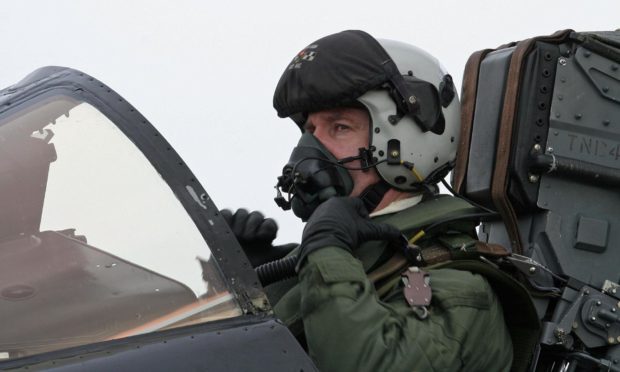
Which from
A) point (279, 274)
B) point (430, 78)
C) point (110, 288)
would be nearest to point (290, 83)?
point (430, 78)

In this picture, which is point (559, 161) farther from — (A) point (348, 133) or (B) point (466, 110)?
(A) point (348, 133)

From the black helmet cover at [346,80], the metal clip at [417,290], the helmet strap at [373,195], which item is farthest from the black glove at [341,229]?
the black helmet cover at [346,80]

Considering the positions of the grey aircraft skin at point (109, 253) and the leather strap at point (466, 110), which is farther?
the leather strap at point (466, 110)

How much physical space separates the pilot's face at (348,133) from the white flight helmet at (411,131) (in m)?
0.04

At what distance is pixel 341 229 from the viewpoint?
2912 millimetres

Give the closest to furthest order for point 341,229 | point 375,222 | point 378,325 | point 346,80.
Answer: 1. point 378,325
2. point 341,229
3. point 375,222
4. point 346,80

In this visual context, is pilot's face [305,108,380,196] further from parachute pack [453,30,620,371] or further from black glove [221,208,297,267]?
parachute pack [453,30,620,371]

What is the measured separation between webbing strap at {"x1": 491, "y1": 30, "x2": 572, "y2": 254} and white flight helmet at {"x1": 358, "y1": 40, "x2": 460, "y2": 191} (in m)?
0.18

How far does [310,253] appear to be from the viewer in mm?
2818

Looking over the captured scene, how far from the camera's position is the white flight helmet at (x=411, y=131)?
11.3 ft

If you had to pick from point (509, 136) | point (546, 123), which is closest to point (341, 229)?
point (509, 136)

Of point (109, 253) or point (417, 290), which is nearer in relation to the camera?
point (109, 253)

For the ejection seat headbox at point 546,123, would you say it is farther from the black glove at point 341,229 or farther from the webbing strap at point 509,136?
the black glove at point 341,229

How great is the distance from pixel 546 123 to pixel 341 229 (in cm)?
108
